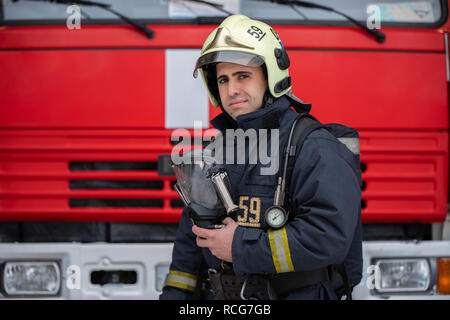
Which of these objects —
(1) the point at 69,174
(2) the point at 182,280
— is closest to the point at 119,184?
(1) the point at 69,174

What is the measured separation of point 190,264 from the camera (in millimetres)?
1861

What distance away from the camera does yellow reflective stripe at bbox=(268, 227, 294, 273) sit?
1412mm

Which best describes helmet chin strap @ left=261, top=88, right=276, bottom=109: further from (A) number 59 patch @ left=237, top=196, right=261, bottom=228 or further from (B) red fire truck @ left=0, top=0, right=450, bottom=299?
(B) red fire truck @ left=0, top=0, right=450, bottom=299

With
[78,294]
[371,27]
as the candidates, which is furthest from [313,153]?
[78,294]

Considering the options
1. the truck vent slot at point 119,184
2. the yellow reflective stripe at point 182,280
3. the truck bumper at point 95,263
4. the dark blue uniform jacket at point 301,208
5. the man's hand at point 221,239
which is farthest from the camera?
the truck vent slot at point 119,184

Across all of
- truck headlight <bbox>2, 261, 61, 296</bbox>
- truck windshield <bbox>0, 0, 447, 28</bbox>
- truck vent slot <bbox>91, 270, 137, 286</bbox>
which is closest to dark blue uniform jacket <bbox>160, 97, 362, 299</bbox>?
truck windshield <bbox>0, 0, 447, 28</bbox>

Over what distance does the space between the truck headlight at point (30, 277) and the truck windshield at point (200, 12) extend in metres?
1.29

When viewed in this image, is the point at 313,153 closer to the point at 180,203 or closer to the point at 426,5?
the point at 180,203

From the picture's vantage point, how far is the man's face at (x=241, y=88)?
1672 millimetres

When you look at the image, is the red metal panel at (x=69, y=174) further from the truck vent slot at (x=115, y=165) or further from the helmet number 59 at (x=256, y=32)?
the helmet number 59 at (x=256, y=32)

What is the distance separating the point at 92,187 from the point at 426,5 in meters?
2.11

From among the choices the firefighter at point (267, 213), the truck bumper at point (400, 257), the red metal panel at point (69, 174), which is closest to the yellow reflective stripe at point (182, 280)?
the firefighter at point (267, 213)

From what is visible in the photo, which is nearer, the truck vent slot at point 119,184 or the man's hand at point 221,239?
the man's hand at point 221,239

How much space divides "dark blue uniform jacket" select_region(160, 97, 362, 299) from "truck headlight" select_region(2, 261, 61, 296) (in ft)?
4.08
